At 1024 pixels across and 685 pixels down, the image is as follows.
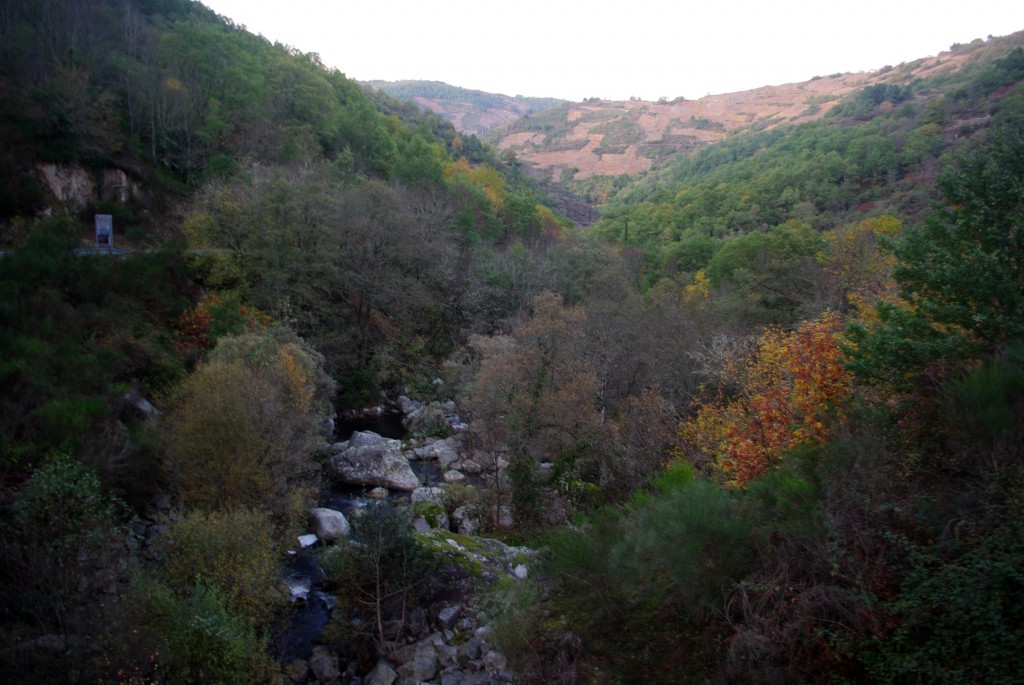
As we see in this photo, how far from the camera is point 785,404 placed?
11664mm

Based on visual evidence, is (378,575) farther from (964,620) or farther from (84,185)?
(84,185)

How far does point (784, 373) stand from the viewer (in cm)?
1299

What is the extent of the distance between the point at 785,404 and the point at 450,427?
60.3 feet

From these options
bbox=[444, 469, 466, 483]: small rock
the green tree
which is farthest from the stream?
the green tree

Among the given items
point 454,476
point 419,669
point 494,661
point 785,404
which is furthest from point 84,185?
point 785,404

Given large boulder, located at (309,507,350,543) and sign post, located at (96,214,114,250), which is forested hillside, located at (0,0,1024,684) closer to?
large boulder, located at (309,507,350,543)

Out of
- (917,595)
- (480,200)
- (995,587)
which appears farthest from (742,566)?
(480,200)

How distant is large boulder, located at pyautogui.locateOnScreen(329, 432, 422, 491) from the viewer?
21609 millimetres

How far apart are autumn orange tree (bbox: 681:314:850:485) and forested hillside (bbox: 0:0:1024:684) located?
100 mm

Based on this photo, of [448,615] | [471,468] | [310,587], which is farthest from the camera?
[471,468]

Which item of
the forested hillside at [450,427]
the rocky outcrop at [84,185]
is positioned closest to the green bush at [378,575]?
the forested hillside at [450,427]

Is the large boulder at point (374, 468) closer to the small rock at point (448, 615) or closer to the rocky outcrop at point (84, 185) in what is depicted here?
the small rock at point (448, 615)

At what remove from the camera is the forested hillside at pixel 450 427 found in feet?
22.0

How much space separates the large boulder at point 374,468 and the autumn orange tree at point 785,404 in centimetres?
1139
